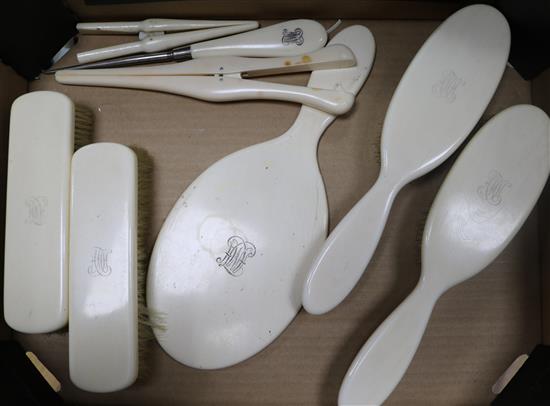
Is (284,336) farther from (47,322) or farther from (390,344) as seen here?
(47,322)

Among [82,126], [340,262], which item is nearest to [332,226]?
[340,262]

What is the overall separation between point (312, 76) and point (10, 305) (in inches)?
15.7

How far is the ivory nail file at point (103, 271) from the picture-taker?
46 centimetres

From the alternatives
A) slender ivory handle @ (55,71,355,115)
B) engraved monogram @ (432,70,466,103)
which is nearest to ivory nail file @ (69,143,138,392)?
slender ivory handle @ (55,71,355,115)

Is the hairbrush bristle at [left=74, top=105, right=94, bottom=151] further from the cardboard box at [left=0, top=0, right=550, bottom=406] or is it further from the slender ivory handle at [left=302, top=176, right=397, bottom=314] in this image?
the slender ivory handle at [left=302, top=176, right=397, bottom=314]

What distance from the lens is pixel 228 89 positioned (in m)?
0.53

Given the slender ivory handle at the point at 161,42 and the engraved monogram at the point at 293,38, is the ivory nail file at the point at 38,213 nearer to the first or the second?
the slender ivory handle at the point at 161,42

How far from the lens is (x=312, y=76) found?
54cm

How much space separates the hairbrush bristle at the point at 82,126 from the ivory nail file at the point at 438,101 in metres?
0.29

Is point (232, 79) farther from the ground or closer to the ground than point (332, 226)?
farther from the ground

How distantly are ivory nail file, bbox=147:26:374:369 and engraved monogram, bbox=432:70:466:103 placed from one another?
91mm

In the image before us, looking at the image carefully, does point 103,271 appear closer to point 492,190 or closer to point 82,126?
point 82,126

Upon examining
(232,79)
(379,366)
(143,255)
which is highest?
(232,79)

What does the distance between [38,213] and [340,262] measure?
0.30 meters
